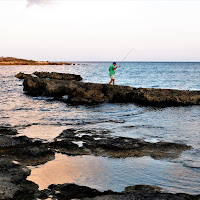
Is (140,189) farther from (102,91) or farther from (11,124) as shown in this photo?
(102,91)

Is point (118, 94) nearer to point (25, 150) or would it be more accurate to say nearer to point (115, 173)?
point (25, 150)

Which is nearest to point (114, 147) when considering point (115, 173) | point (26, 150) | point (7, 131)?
point (115, 173)

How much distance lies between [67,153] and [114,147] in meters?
1.39

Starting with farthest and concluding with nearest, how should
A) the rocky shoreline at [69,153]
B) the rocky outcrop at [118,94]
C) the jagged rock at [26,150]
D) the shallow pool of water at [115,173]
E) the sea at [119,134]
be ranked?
the rocky outcrop at [118,94] → the jagged rock at [26,150] → the sea at [119,134] → the shallow pool of water at [115,173] → the rocky shoreline at [69,153]

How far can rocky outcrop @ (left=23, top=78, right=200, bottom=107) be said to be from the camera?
15812mm

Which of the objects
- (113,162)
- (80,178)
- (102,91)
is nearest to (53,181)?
(80,178)

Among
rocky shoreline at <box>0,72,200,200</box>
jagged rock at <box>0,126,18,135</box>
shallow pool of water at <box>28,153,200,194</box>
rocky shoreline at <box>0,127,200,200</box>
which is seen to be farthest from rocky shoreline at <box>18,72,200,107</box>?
shallow pool of water at <box>28,153,200,194</box>

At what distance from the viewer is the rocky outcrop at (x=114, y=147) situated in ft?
23.4

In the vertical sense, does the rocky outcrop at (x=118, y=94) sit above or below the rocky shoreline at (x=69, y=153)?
above

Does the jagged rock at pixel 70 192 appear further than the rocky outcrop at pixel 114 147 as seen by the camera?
No

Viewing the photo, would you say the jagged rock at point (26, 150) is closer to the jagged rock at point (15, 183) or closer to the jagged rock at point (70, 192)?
the jagged rock at point (15, 183)

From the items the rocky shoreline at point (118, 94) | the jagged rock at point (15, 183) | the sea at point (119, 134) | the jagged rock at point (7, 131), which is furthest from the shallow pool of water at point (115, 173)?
the rocky shoreline at point (118, 94)

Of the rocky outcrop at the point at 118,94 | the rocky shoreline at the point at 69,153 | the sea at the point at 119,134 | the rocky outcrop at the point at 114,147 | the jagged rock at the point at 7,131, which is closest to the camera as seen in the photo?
the rocky shoreline at the point at 69,153

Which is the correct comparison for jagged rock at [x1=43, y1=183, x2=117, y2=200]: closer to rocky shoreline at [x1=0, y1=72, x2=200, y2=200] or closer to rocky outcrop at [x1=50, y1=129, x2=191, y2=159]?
rocky shoreline at [x1=0, y1=72, x2=200, y2=200]
